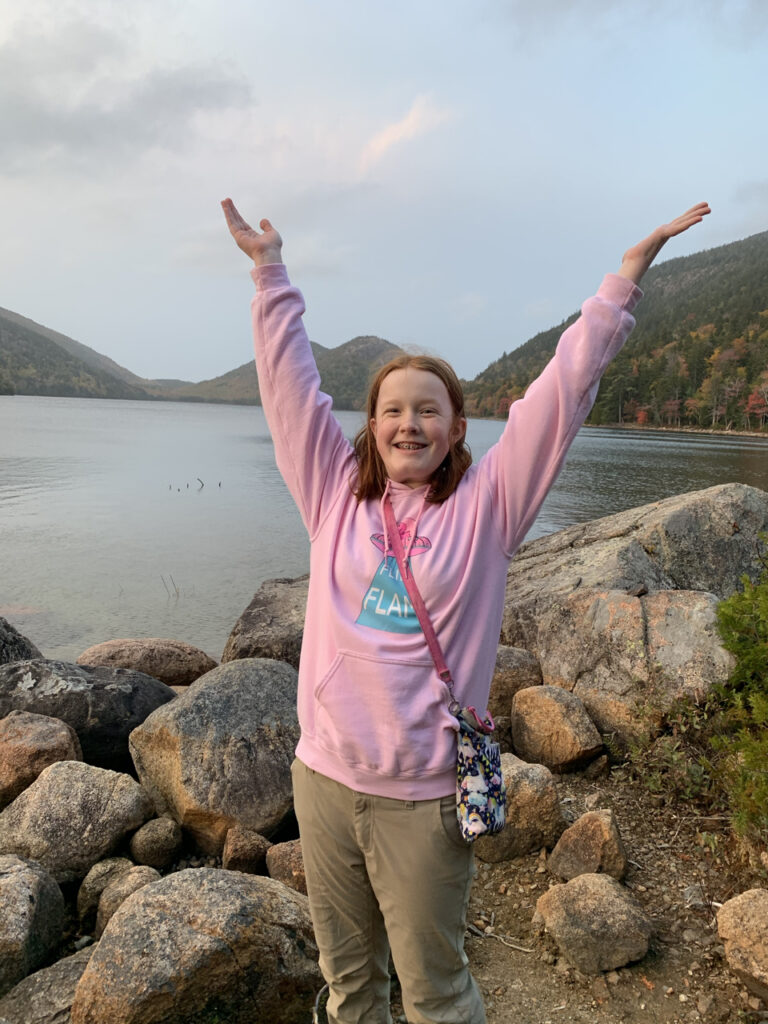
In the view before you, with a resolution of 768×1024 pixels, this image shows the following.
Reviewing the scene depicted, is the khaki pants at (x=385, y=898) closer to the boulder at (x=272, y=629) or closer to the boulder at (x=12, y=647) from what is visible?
the boulder at (x=272, y=629)

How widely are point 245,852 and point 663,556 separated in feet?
17.2

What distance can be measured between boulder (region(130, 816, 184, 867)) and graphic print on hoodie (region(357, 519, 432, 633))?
275 cm

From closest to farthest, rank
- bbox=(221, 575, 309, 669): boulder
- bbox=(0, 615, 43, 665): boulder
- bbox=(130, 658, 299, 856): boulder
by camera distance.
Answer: bbox=(130, 658, 299, 856): boulder
bbox=(0, 615, 43, 665): boulder
bbox=(221, 575, 309, 669): boulder

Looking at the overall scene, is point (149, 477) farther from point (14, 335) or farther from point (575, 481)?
point (14, 335)

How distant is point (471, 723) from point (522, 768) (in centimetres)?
217

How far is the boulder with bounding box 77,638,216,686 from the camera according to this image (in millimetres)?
7684

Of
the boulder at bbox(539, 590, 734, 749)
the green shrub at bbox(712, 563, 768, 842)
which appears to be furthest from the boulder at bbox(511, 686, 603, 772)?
the green shrub at bbox(712, 563, 768, 842)

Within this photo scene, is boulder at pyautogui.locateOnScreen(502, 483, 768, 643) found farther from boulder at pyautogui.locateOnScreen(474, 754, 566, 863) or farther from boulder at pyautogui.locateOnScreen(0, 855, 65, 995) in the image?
boulder at pyautogui.locateOnScreen(0, 855, 65, 995)

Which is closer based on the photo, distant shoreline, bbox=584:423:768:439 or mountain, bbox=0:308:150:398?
distant shoreline, bbox=584:423:768:439

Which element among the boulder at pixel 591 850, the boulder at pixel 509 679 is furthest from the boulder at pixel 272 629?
the boulder at pixel 591 850

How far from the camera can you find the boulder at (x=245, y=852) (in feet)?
12.6

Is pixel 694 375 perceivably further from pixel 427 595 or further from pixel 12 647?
pixel 427 595

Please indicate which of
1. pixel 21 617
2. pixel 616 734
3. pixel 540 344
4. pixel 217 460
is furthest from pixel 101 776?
pixel 540 344

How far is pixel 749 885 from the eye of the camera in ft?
11.2
